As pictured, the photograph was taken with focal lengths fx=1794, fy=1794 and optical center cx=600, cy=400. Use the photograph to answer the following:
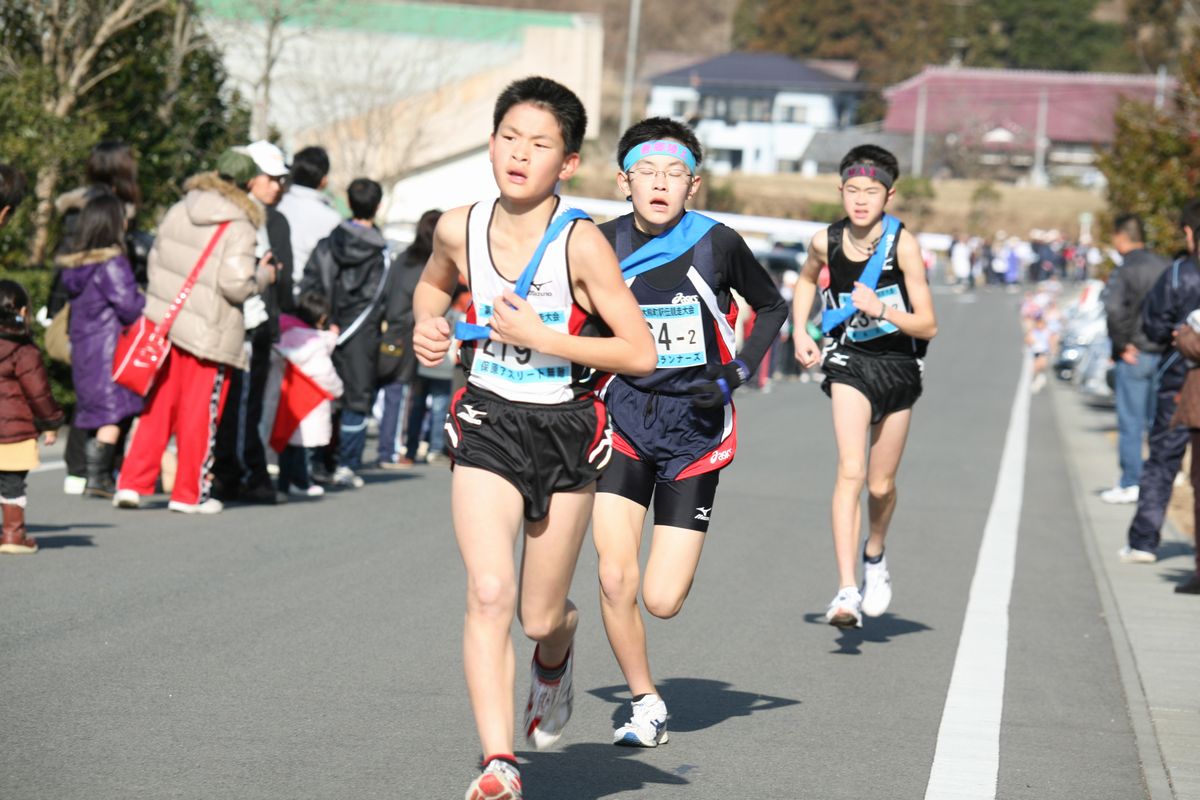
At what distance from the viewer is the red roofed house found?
109m

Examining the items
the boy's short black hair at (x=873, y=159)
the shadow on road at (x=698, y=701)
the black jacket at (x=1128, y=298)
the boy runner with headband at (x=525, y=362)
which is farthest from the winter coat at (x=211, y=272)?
the black jacket at (x=1128, y=298)

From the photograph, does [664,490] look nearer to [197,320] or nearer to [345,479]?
[197,320]

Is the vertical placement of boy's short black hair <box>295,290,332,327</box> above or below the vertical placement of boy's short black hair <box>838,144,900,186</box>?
below

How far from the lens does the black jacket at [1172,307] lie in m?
11.3

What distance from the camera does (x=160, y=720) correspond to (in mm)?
6094

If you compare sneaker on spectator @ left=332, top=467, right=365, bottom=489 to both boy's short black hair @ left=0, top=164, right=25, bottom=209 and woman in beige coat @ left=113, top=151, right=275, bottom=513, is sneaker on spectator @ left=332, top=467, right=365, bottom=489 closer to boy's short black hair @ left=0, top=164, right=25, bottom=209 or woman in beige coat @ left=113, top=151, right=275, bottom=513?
woman in beige coat @ left=113, top=151, right=275, bottom=513

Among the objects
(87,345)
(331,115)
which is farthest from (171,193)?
(331,115)

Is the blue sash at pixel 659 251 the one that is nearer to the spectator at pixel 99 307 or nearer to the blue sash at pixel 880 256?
the blue sash at pixel 880 256

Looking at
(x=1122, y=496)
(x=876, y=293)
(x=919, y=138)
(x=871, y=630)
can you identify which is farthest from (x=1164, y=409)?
(x=919, y=138)

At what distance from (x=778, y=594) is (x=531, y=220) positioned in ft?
16.6

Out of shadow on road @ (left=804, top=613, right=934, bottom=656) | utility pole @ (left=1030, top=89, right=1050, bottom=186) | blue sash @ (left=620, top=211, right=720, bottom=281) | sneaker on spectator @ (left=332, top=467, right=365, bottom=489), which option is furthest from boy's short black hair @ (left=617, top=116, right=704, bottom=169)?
utility pole @ (left=1030, top=89, right=1050, bottom=186)

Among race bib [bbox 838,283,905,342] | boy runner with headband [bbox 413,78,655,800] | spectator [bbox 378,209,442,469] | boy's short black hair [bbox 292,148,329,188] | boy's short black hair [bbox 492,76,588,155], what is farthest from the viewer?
spectator [bbox 378,209,442,469]

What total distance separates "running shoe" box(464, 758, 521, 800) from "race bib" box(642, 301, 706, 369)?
204 cm

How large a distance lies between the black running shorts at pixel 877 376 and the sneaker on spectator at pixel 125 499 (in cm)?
464
